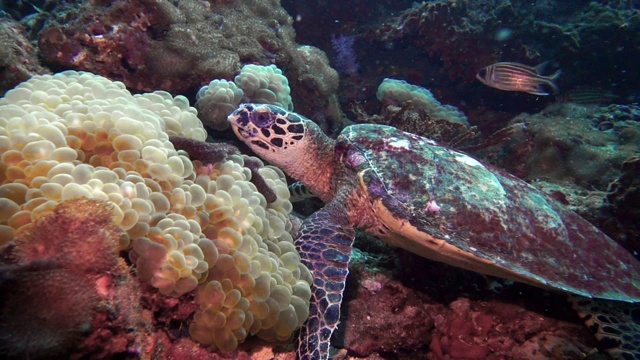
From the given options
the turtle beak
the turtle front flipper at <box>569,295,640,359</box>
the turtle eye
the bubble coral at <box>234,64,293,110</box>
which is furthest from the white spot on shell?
the turtle front flipper at <box>569,295,640,359</box>

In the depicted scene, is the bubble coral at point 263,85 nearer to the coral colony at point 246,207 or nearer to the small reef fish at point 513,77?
the coral colony at point 246,207

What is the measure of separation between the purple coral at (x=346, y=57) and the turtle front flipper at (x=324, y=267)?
19.2 feet

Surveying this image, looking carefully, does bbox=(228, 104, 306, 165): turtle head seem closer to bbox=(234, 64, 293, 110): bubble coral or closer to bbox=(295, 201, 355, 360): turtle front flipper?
bbox=(234, 64, 293, 110): bubble coral

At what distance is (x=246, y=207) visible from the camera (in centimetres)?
197

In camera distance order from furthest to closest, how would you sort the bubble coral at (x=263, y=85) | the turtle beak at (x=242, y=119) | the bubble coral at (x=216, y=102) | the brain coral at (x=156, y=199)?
the bubble coral at (x=263, y=85), the bubble coral at (x=216, y=102), the turtle beak at (x=242, y=119), the brain coral at (x=156, y=199)

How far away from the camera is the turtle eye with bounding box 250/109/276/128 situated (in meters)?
3.26

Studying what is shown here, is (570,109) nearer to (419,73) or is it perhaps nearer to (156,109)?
(419,73)

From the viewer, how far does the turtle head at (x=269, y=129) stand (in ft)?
10.7

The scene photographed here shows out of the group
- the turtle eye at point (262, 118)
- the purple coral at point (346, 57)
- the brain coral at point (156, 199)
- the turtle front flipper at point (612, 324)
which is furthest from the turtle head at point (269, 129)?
the purple coral at point (346, 57)

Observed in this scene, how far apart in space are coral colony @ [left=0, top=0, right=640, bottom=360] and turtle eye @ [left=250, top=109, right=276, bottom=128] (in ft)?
0.11

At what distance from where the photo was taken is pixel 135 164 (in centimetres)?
169

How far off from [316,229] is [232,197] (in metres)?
0.87

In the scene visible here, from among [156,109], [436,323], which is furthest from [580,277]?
[156,109]

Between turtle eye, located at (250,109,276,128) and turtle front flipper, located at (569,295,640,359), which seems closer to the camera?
turtle front flipper, located at (569,295,640,359)
